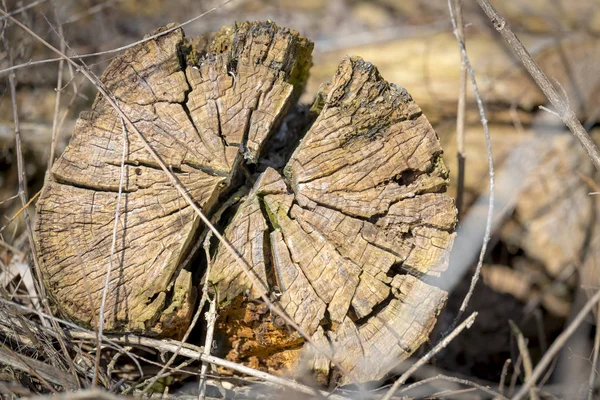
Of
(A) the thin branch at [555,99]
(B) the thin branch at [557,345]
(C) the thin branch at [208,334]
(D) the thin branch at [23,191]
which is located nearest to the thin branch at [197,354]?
(C) the thin branch at [208,334]

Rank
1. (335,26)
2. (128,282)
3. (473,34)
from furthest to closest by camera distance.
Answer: (335,26) → (473,34) → (128,282)

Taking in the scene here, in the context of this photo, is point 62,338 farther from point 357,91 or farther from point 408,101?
point 408,101

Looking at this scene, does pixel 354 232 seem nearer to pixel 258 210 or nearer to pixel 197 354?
pixel 258 210

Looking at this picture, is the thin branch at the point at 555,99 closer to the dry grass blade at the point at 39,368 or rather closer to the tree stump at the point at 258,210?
the tree stump at the point at 258,210

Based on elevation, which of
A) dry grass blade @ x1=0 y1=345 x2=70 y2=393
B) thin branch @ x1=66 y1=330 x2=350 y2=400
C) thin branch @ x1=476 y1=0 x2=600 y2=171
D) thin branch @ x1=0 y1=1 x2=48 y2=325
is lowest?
dry grass blade @ x1=0 y1=345 x2=70 y2=393

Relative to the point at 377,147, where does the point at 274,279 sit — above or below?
below

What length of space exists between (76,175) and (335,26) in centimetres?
264

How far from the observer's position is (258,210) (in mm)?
1549

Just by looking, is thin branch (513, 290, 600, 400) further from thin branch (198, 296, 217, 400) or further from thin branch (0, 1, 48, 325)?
thin branch (0, 1, 48, 325)

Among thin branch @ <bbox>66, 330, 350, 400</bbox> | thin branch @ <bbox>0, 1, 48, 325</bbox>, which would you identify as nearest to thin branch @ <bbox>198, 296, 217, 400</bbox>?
thin branch @ <bbox>66, 330, 350, 400</bbox>

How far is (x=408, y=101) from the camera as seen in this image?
1625 mm

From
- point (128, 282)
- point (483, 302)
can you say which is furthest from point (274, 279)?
point (483, 302)

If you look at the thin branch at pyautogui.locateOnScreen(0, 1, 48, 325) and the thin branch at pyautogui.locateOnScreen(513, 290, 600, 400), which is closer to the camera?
the thin branch at pyautogui.locateOnScreen(513, 290, 600, 400)

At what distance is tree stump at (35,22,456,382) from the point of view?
1.52 metres
